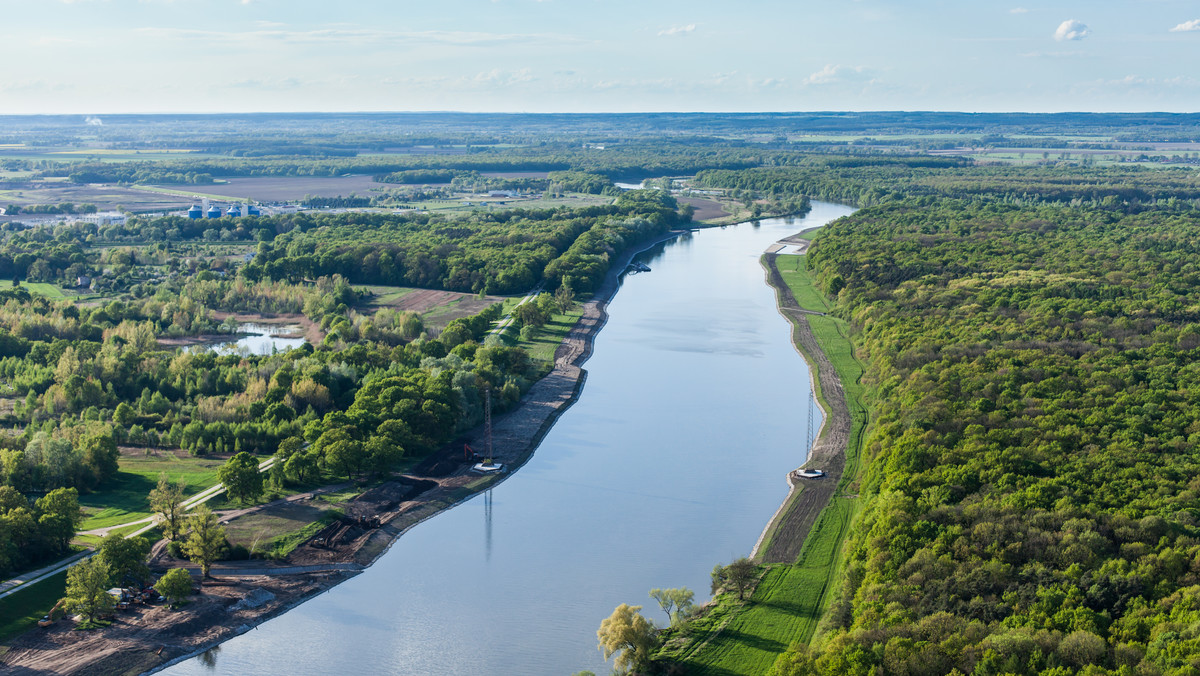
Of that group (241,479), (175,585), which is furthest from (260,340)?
(175,585)

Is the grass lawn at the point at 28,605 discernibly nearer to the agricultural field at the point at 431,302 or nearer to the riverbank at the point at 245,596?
the riverbank at the point at 245,596

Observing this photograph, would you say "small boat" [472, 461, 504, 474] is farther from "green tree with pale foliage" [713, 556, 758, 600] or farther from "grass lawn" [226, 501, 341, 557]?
"green tree with pale foliage" [713, 556, 758, 600]

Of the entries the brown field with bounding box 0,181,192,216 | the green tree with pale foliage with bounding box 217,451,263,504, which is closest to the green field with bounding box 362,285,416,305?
the green tree with pale foliage with bounding box 217,451,263,504

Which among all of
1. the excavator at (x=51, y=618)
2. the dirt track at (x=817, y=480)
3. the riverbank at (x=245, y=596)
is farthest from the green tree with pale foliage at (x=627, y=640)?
the excavator at (x=51, y=618)

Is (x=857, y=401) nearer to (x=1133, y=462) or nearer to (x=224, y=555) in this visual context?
(x=1133, y=462)

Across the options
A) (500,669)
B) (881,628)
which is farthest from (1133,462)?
(500,669)
